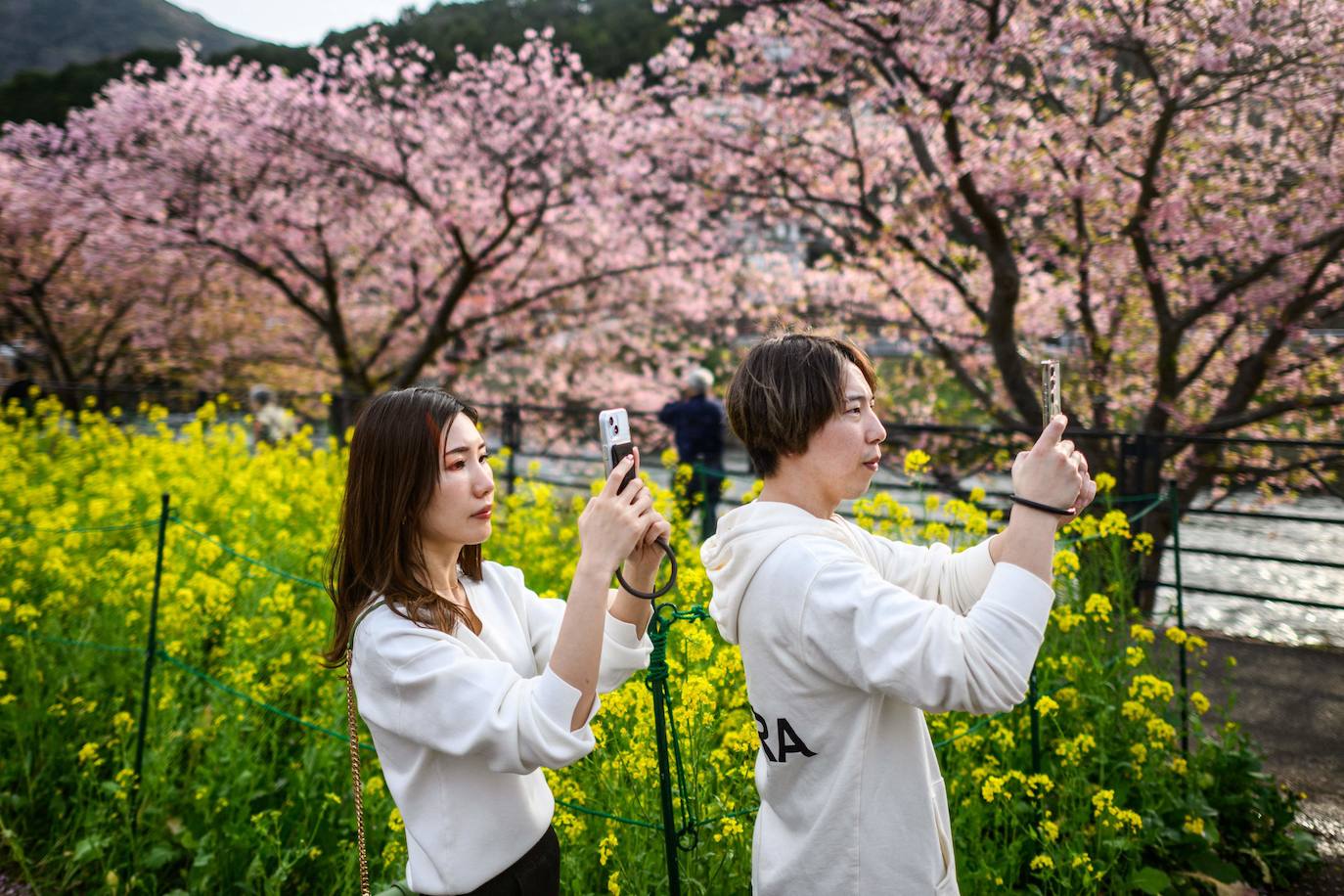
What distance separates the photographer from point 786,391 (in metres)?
1.37

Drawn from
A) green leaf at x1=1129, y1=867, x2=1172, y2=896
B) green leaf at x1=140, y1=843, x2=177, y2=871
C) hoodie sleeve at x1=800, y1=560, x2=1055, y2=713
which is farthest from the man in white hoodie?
green leaf at x1=140, y1=843, x2=177, y2=871

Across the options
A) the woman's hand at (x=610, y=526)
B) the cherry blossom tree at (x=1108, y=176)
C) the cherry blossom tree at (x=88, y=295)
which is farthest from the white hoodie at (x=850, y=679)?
the cherry blossom tree at (x=88, y=295)

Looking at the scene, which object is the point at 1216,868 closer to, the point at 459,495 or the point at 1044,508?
the point at 1044,508

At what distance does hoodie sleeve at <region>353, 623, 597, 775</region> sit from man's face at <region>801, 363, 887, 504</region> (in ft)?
1.66

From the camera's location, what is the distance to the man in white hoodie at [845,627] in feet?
3.74

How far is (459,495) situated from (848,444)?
1.99 feet

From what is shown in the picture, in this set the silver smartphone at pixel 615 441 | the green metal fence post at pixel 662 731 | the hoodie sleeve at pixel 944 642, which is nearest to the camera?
the hoodie sleeve at pixel 944 642

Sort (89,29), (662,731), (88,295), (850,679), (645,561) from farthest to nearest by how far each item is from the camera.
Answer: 1. (89,29)
2. (88,295)
3. (662,731)
4. (645,561)
5. (850,679)

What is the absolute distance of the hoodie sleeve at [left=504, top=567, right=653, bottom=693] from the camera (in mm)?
1416

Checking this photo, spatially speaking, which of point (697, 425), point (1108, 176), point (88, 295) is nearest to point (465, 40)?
point (88, 295)

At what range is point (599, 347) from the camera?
41.8 ft

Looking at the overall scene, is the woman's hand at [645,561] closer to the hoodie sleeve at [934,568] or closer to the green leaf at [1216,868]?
the hoodie sleeve at [934,568]

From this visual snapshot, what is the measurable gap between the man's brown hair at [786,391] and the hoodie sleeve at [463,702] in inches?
19.4

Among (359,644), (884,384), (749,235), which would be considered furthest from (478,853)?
(749,235)
